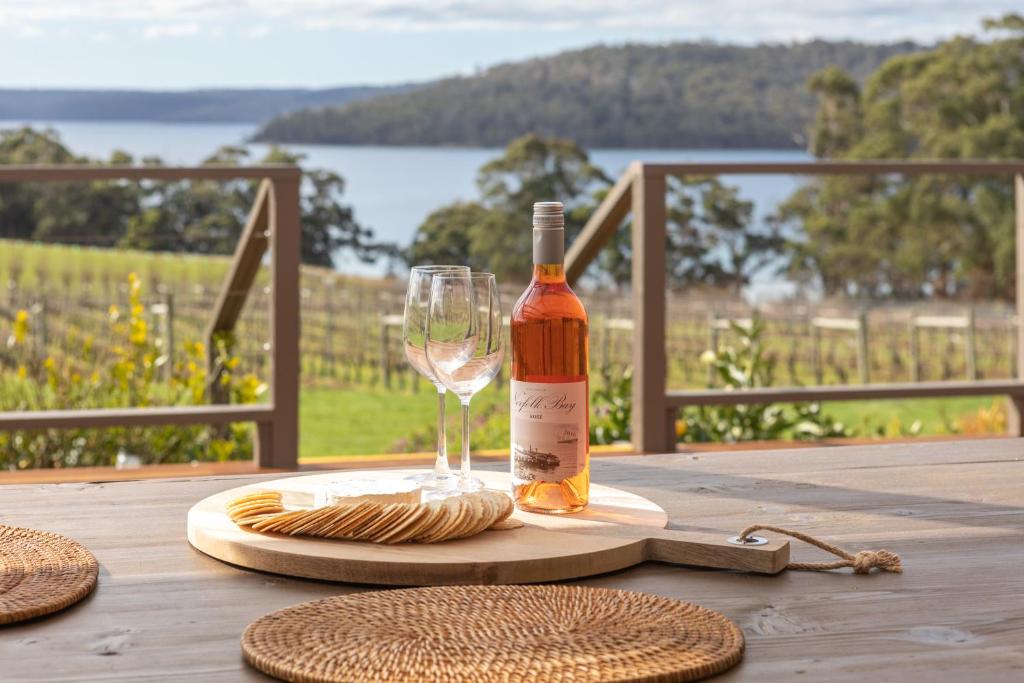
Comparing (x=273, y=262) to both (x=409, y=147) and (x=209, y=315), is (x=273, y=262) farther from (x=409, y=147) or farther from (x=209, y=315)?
(x=409, y=147)

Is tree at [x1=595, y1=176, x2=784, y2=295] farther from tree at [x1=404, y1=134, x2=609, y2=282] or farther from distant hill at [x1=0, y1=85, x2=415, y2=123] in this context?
distant hill at [x1=0, y1=85, x2=415, y2=123]

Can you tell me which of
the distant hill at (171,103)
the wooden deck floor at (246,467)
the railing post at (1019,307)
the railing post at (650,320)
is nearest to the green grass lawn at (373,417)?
the railing post at (1019,307)

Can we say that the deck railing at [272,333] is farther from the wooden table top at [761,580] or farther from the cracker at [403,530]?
the cracker at [403,530]

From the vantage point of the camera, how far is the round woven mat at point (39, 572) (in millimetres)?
786

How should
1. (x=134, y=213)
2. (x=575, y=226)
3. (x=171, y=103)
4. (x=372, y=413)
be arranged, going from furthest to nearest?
(x=171, y=103) < (x=575, y=226) < (x=372, y=413) < (x=134, y=213)

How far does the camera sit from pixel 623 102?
19.1 meters

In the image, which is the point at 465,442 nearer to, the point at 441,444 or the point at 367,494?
the point at 441,444

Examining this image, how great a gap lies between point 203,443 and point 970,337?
8.87 ft

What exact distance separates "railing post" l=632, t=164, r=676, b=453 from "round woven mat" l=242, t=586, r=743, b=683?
259 centimetres

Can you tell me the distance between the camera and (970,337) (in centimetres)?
441

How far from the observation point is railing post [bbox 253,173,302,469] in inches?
126

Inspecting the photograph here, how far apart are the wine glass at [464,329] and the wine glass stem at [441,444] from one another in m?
0.03

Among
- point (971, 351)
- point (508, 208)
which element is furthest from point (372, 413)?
point (971, 351)

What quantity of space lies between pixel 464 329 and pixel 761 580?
1.05 ft
